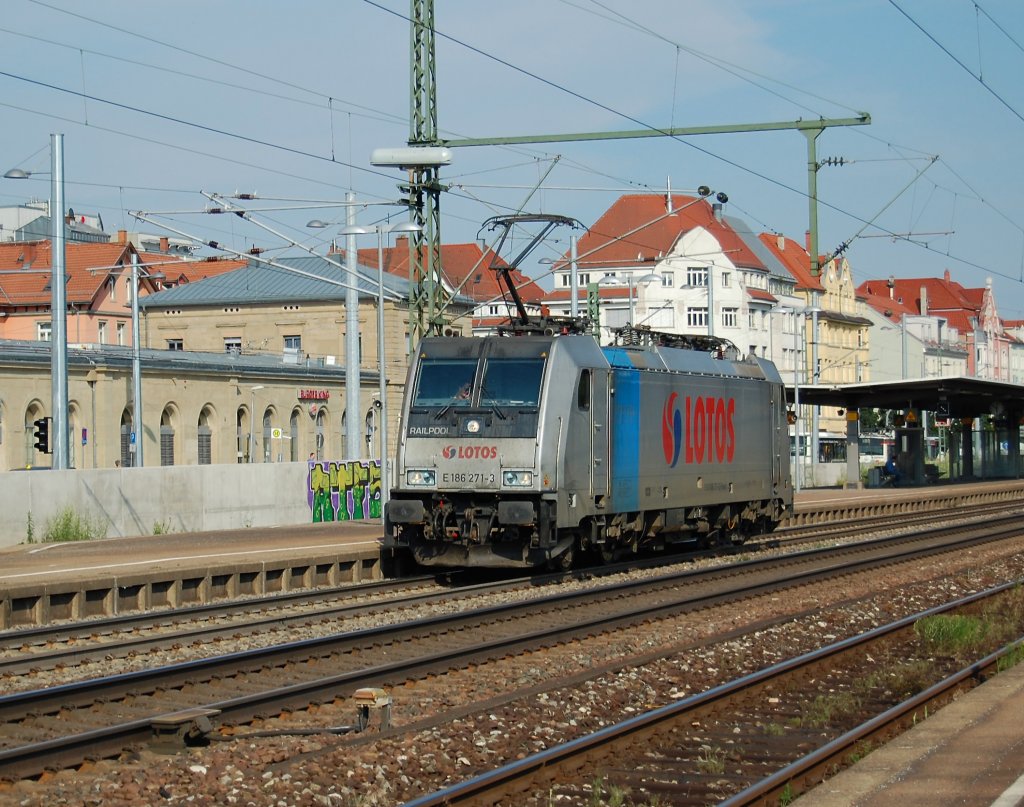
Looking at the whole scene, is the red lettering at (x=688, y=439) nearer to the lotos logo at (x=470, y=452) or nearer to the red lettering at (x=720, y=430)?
the red lettering at (x=720, y=430)

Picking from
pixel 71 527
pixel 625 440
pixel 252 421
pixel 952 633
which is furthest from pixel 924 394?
pixel 952 633

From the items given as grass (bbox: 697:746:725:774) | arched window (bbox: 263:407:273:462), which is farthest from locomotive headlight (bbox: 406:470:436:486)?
arched window (bbox: 263:407:273:462)

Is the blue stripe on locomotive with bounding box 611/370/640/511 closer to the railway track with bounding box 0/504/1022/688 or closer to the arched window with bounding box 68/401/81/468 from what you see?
the railway track with bounding box 0/504/1022/688

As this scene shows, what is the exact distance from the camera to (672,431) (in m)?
23.5

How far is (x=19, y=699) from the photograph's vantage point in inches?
423

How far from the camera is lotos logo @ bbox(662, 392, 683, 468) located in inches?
914

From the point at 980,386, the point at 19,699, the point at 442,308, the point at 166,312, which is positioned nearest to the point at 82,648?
the point at 19,699

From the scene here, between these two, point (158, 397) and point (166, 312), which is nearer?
point (158, 397)

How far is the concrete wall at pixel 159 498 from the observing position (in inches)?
1127

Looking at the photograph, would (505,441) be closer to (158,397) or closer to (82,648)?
(82,648)

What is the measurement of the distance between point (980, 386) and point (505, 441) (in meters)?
35.8

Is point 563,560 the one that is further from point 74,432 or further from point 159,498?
point 74,432

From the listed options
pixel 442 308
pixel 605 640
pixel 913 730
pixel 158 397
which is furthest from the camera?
pixel 158 397

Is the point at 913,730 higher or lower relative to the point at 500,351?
lower
